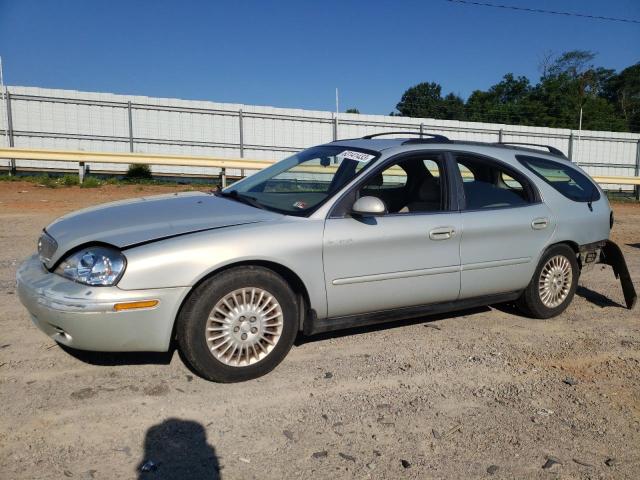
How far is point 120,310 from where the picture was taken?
310cm

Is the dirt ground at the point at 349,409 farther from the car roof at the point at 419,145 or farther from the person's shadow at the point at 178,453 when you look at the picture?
the car roof at the point at 419,145

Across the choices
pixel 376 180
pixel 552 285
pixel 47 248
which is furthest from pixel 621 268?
pixel 47 248

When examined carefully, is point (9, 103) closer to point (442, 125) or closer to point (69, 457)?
point (442, 125)

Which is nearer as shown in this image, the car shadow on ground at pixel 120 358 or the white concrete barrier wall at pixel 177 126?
the car shadow on ground at pixel 120 358

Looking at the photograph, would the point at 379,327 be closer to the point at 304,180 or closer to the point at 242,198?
the point at 304,180

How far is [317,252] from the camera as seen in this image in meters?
3.63

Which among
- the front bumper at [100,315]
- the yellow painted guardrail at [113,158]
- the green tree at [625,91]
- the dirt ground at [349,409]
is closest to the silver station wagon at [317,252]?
the front bumper at [100,315]

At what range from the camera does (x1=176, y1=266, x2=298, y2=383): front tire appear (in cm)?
329

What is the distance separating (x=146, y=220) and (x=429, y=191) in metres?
2.28

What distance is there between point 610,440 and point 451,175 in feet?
7.30

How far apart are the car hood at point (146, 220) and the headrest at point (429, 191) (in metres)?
1.43

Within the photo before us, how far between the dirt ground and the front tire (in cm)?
14

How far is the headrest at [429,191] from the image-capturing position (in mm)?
4441

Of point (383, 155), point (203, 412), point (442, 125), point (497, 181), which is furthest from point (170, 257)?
point (442, 125)
